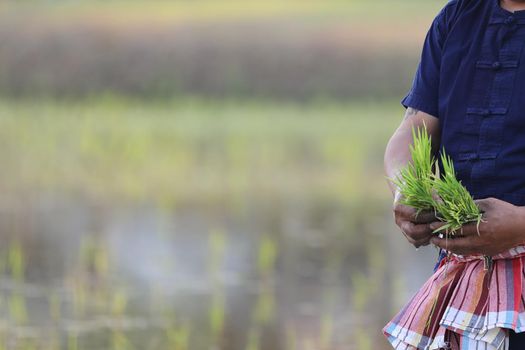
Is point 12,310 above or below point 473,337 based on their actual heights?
below

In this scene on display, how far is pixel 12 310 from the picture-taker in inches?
210

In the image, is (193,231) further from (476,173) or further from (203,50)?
(203,50)

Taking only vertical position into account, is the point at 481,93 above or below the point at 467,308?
above

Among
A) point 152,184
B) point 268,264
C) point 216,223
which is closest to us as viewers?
point 268,264

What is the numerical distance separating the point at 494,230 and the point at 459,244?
0.26 ft

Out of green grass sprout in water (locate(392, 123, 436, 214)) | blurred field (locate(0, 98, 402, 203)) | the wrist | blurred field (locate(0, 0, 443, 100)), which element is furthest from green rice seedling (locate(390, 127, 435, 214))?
blurred field (locate(0, 0, 443, 100))

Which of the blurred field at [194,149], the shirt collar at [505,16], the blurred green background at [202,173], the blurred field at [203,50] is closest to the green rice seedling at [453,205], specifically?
the shirt collar at [505,16]

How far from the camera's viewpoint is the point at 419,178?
7.80ft

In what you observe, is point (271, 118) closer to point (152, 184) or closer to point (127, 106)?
point (127, 106)

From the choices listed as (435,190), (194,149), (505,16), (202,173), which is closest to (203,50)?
(194,149)

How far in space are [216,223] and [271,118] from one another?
5286 millimetres

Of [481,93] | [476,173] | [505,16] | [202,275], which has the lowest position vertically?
[202,275]

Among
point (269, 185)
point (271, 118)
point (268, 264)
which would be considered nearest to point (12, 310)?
point (268, 264)

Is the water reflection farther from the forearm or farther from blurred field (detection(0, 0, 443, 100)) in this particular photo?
blurred field (detection(0, 0, 443, 100))
